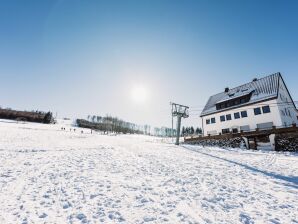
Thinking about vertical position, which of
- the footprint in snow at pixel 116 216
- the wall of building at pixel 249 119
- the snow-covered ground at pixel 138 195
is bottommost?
the footprint in snow at pixel 116 216

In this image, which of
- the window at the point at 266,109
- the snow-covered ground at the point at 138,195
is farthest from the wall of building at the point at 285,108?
the snow-covered ground at the point at 138,195

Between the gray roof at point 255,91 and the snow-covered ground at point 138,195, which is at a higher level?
the gray roof at point 255,91

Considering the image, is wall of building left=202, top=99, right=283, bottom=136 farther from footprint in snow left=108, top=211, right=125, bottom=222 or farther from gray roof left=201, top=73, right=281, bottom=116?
footprint in snow left=108, top=211, right=125, bottom=222

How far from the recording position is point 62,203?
601 cm

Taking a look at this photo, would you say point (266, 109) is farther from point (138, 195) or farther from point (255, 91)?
point (138, 195)

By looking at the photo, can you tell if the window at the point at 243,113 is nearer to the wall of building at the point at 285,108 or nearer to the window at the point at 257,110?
the window at the point at 257,110

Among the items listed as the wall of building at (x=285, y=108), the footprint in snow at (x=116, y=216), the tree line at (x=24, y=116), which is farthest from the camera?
the tree line at (x=24, y=116)

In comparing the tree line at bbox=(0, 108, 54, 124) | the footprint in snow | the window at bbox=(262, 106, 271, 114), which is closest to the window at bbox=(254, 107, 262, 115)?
the window at bbox=(262, 106, 271, 114)

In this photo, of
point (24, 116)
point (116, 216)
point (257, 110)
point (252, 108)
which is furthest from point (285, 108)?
point (24, 116)

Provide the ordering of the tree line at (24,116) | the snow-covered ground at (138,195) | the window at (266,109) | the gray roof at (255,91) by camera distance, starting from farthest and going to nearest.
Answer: the tree line at (24,116), the gray roof at (255,91), the window at (266,109), the snow-covered ground at (138,195)

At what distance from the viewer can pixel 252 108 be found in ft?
102

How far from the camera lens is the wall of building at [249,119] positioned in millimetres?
27938

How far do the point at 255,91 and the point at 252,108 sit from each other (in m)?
4.01

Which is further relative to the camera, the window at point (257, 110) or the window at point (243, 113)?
the window at point (243, 113)
